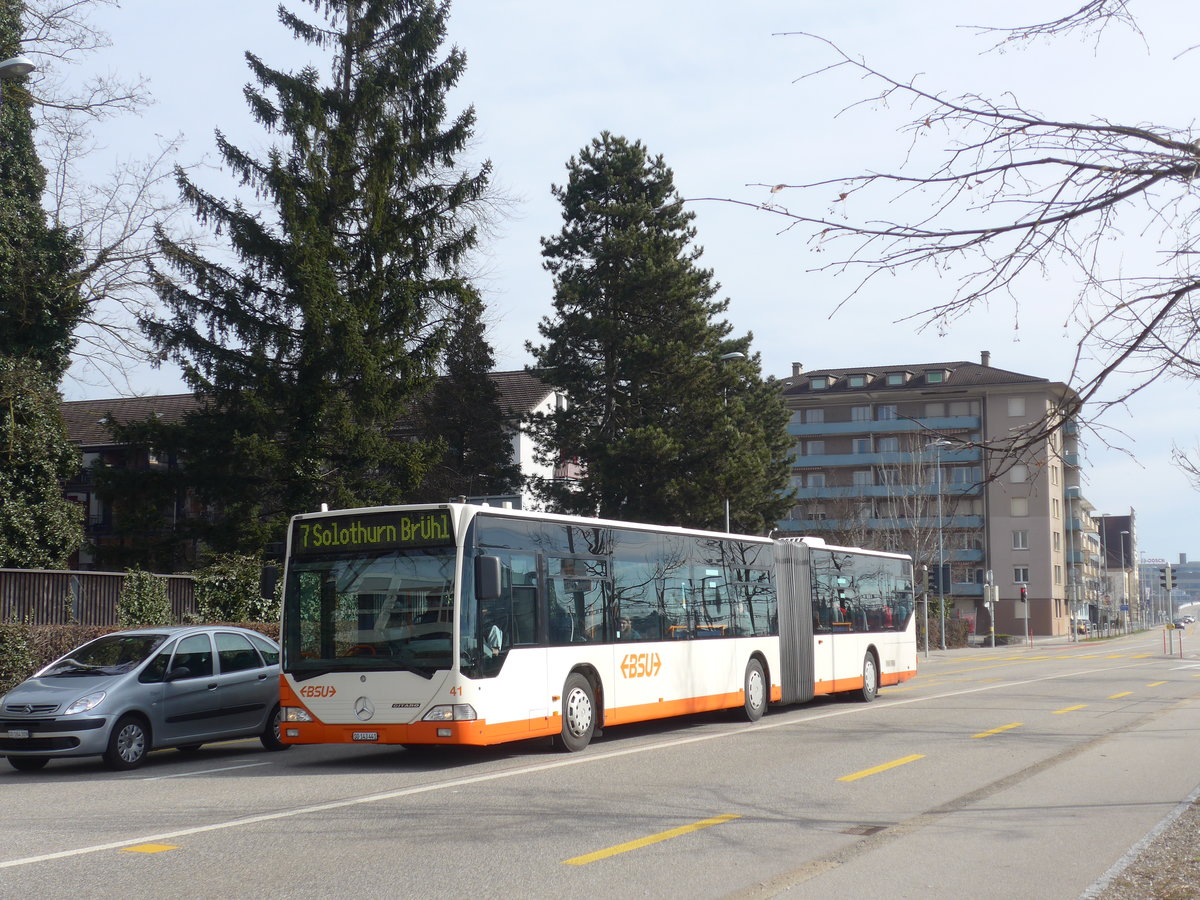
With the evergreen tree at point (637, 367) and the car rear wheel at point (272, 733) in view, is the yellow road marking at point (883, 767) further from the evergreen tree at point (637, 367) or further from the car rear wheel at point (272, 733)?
the evergreen tree at point (637, 367)

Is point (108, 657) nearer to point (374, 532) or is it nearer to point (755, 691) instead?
point (374, 532)

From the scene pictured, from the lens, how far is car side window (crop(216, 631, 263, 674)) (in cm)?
1592

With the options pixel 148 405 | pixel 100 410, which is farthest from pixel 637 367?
pixel 100 410

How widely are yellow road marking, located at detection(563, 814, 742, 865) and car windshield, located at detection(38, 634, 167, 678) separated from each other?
7.92 m

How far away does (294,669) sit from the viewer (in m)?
14.2

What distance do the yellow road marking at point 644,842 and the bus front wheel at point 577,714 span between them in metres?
5.23

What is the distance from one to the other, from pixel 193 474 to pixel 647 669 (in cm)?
1847

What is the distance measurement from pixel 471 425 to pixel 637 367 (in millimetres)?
9840

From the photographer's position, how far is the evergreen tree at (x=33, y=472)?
26.7 m

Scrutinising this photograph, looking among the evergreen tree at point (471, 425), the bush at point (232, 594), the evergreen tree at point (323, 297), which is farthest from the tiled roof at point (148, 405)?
the bush at point (232, 594)

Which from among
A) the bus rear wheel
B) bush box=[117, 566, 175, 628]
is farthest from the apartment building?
bush box=[117, 566, 175, 628]

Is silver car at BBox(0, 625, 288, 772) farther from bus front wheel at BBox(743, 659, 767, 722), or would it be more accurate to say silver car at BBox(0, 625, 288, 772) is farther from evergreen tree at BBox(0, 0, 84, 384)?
evergreen tree at BBox(0, 0, 84, 384)

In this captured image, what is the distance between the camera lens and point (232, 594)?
25.9 meters

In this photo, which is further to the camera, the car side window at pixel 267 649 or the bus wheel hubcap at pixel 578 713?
the car side window at pixel 267 649
